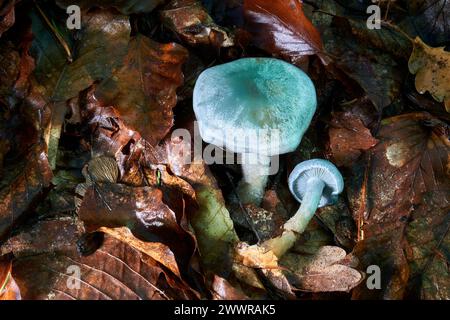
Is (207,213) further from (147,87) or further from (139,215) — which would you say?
(147,87)

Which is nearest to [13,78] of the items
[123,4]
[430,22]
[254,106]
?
[123,4]

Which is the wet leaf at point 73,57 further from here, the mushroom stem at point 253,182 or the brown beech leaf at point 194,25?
the mushroom stem at point 253,182

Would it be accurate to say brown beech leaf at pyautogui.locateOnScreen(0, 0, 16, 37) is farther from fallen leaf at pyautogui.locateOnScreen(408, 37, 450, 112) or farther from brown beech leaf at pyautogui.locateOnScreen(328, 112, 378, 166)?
fallen leaf at pyautogui.locateOnScreen(408, 37, 450, 112)

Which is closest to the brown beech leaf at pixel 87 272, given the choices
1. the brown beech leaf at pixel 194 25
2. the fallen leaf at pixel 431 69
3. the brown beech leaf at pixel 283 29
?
the brown beech leaf at pixel 194 25

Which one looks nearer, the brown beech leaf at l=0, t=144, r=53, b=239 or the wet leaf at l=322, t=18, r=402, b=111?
the brown beech leaf at l=0, t=144, r=53, b=239

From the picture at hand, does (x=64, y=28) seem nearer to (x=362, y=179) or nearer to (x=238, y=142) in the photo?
(x=238, y=142)

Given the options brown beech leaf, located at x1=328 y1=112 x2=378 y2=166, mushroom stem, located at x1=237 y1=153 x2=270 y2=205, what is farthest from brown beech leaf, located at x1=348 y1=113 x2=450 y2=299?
mushroom stem, located at x1=237 y1=153 x2=270 y2=205
